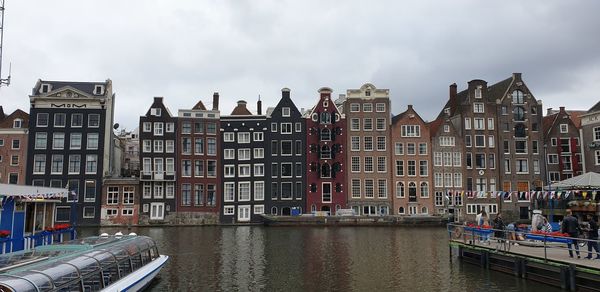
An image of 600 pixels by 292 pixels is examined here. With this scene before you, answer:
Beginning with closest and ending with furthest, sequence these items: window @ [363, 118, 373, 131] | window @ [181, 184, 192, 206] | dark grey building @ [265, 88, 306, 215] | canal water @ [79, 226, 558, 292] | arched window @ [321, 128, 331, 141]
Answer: canal water @ [79, 226, 558, 292] → window @ [181, 184, 192, 206] → dark grey building @ [265, 88, 306, 215] → arched window @ [321, 128, 331, 141] → window @ [363, 118, 373, 131]

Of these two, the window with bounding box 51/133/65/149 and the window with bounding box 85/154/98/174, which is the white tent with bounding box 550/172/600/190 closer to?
the window with bounding box 85/154/98/174

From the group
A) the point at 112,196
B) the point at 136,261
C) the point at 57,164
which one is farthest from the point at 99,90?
the point at 136,261

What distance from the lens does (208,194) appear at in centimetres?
7488

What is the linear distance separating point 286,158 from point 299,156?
2.07 meters

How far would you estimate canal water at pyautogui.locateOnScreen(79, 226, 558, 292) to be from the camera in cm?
2248

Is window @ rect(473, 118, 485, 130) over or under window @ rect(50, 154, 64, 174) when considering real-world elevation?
over

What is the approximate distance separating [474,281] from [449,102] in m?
66.5

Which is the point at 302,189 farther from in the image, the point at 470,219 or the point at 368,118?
the point at 470,219

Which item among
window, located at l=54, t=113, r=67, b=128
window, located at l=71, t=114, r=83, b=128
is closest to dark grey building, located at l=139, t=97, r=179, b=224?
window, located at l=71, t=114, r=83, b=128

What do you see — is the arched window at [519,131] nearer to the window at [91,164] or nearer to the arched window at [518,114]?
the arched window at [518,114]

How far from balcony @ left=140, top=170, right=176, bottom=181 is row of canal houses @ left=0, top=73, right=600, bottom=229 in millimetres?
159

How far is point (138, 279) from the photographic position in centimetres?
1953

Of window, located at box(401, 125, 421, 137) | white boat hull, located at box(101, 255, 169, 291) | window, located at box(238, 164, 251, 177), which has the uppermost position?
window, located at box(401, 125, 421, 137)

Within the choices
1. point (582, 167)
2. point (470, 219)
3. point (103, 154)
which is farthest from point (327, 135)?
point (582, 167)
